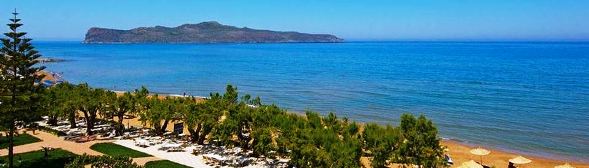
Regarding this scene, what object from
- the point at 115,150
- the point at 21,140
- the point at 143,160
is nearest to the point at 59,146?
the point at 21,140

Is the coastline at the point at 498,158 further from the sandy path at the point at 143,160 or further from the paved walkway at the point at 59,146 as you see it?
the paved walkway at the point at 59,146

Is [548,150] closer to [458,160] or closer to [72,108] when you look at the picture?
[458,160]

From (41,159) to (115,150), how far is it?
4616mm

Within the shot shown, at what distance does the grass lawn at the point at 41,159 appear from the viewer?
1250 inches

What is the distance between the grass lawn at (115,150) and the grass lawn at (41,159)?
6.70 feet

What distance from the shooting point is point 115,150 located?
35781 millimetres

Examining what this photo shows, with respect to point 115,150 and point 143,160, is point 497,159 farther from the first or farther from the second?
point 115,150

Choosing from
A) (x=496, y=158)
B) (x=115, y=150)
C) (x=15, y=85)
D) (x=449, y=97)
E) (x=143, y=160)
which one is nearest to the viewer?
(x=15, y=85)

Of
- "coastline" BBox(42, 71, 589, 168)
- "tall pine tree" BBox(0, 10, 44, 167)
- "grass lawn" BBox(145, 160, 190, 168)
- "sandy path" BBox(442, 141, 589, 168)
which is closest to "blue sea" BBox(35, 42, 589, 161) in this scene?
"coastline" BBox(42, 71, 589, 168)

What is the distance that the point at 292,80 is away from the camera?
98125mm

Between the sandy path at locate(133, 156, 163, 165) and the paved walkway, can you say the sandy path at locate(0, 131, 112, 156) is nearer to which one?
the paved walkway

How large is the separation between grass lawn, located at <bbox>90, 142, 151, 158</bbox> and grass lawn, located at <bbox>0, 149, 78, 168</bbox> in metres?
2.04

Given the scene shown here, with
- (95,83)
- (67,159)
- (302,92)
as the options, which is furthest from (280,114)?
(95,83)

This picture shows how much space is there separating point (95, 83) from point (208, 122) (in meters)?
70.0
